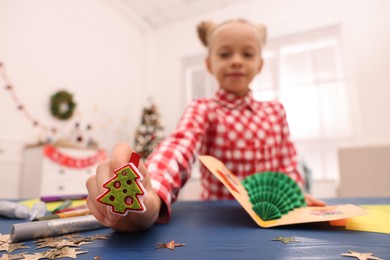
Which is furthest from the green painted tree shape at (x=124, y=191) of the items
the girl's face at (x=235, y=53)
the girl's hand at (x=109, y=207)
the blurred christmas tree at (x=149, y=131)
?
the blurred christmas tree at (x=149, y=131)

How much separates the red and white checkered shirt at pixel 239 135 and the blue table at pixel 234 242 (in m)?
Result: 0.24

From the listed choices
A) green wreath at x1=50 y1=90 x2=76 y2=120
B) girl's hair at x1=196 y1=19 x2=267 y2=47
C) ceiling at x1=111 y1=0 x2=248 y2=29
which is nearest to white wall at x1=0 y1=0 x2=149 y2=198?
green wreath at x1=50 y1=90 x2=76 y2=120

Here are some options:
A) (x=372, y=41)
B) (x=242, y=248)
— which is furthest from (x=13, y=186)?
(x=372, y=41)

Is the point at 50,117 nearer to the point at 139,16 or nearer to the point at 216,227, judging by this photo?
the point at 139,16

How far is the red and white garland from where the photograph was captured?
209 cm

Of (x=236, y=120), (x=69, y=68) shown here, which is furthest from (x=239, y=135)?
(x=69, y=68)

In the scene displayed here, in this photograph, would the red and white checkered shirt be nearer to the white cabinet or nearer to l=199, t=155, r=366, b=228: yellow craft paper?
l=199, t=155, r=366, b=228: yellow craft paper

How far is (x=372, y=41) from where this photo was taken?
263 cm

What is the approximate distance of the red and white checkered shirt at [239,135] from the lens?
0.62m

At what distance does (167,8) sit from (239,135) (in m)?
3.10

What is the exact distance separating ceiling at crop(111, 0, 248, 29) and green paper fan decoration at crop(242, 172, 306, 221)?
3209 mm

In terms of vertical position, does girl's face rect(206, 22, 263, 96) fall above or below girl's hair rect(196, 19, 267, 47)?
below

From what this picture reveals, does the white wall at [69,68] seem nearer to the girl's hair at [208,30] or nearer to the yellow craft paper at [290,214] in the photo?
the girl's hair at [208,30]

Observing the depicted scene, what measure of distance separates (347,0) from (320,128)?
134 centimetres
